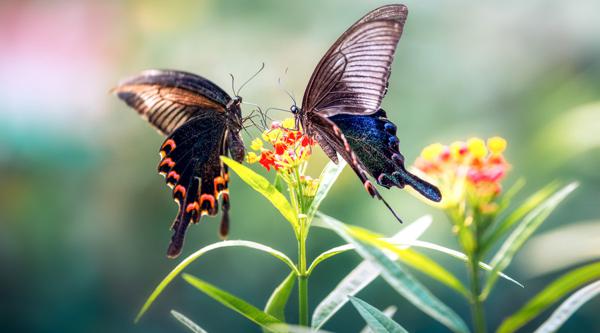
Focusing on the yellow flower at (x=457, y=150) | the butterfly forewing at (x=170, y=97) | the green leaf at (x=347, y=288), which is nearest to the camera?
the yellow flower at (x=457, y=150)

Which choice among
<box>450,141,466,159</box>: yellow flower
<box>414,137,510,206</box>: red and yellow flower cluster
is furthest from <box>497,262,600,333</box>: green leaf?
<box>450,141,466,159</box>: yellow flower

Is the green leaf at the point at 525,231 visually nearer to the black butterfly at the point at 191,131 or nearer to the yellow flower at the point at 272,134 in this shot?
the yellow flower at the point at 272,134

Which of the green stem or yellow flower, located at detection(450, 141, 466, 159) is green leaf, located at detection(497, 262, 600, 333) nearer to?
yellow flower, located at detection(450, 141, 466, 159)

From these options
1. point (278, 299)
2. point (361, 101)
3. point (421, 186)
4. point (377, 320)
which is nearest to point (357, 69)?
point (361, 101)

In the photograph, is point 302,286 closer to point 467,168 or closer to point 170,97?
point 467,168

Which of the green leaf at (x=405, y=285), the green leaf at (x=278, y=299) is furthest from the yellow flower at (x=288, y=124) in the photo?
the green leaf at (x=405, y=285)

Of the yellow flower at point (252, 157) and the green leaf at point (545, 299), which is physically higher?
the yellow flower at point (252, 157)

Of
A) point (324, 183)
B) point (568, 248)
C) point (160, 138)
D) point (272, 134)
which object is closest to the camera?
point (324, 183)
